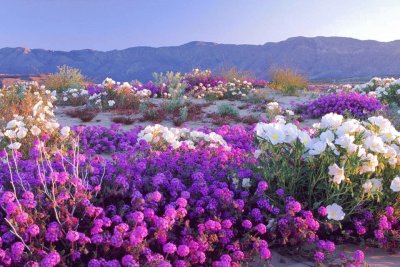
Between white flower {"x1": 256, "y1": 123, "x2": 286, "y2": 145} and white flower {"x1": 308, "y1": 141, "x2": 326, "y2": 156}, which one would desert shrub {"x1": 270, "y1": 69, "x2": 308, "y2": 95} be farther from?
white flower {"x1": 308, "y1": 141, "x2": 326, "y2": 156}

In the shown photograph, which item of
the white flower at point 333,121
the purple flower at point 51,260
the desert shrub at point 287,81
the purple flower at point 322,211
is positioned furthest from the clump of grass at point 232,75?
the purple flower at point 51,260

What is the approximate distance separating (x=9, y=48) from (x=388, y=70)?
10273 centimetres

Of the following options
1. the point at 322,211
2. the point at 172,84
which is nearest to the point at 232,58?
the point at 172,84

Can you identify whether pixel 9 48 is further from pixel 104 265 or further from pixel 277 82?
pixel 104 265

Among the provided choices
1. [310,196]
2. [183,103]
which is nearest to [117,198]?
[310,196]

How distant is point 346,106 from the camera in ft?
36.9

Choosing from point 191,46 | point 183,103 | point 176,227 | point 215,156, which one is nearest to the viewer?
point 176,227

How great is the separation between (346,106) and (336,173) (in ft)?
26.8

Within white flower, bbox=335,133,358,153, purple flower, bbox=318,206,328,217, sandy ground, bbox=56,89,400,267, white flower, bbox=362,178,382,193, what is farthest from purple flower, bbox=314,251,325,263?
white flower, bbox=335,133,358,153

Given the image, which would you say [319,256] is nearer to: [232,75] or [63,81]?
[63,81]

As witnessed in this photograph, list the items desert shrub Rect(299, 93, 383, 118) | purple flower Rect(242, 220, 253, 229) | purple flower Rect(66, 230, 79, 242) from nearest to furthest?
purple flower Rect(66, 230, 79, 242), purple flower Rect(242, 220, 253, 229), desert shrub Rect(299, 93, 383, 118)

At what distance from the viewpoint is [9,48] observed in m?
135

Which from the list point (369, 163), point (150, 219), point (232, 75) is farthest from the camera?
point (232, 75)

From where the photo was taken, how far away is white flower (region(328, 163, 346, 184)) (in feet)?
11.5
